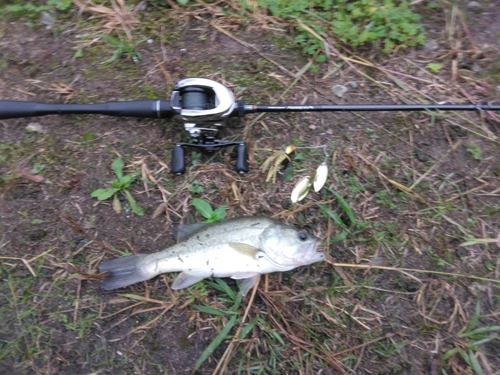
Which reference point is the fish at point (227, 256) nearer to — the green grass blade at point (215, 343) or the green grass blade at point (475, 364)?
the green grass blade at point (215, 343)

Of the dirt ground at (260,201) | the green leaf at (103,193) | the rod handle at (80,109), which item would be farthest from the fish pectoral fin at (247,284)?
the rod handle at (80,109)

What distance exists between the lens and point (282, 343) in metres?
2.93

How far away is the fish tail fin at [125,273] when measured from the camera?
2.92 m

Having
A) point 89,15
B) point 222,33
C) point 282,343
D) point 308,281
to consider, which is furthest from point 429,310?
point 89,15

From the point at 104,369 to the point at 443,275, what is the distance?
248cm

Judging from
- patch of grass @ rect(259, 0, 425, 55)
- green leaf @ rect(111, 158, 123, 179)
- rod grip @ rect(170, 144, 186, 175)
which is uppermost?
patch of grass @ rect(259, 0, 425, 55)

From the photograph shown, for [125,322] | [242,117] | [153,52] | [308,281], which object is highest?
[153,52]

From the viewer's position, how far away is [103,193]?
316cm

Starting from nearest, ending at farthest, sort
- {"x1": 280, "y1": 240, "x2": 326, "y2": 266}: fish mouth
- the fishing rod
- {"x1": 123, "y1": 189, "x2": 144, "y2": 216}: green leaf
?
{"x1": 280, "y1": 240, "x2": 326, "y2": 266}: fish mouth
the fishing rod
{"x1": 123, "y1": 189, "x2": 144, "y2": 216}: green leaf

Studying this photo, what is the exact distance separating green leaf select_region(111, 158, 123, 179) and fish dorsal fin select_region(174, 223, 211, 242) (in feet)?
2.00

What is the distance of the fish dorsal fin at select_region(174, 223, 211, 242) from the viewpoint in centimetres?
295

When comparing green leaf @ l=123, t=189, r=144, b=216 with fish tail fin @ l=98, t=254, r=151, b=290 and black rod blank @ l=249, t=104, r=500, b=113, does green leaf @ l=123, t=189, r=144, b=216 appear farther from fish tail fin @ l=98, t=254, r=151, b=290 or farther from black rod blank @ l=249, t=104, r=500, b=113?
black rod blank @ l=249, t=104, r=500, b=113

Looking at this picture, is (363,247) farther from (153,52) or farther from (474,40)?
(153,52)

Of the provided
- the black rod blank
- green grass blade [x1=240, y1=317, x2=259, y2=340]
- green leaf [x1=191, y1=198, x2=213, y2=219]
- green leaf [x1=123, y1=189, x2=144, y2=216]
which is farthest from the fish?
the black rod blank
